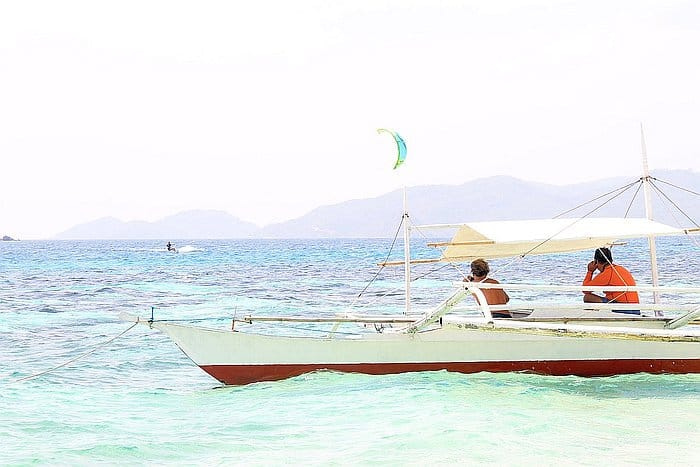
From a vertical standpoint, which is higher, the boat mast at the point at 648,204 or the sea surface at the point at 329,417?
the boat mast at the point at 648,204

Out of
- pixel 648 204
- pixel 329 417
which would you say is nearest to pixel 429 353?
pixel 329 417

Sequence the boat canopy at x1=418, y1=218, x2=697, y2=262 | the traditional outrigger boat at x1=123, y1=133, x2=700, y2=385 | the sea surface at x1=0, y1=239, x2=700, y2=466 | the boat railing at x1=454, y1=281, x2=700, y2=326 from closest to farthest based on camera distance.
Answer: the sea surface at x1=0, y1=239, x2=700, y2=466 → the boat railing at x1=454, y1=281, x2=700, y2=326 → the traditional outrigger boat at x1=123, y1=133, x2=700, y2=385 → the boat canopy at x1=418, y1=218, x2=697, y2=262

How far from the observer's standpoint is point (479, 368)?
10.2 metres

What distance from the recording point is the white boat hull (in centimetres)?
1003

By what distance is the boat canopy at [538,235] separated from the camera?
10242mm

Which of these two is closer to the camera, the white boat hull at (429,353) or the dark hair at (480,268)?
the white boat hull at (429,353)

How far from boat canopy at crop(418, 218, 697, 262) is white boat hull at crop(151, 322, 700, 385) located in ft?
4.07

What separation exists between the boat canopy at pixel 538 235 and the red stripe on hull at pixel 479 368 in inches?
61.2

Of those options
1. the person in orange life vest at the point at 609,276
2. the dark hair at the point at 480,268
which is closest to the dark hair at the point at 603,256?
the person in orange life vest at the point at 609,276

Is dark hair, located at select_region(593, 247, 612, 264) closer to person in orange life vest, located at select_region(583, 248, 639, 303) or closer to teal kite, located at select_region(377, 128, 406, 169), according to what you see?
person in orange life vest, located at select_region(583, 248, 639, 303)

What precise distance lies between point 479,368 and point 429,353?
653mm

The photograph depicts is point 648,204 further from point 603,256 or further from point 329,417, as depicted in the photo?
A: point 329,417

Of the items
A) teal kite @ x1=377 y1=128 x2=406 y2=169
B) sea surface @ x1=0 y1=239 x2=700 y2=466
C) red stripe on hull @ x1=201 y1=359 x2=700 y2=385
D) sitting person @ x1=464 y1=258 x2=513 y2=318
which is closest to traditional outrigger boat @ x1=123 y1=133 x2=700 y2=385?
red stripe on hull @ x1=201 y1=359 x2=700 y2=385

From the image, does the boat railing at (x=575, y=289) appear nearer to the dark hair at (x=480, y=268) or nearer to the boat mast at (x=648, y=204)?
the dark hair at (x=480, y=268)
